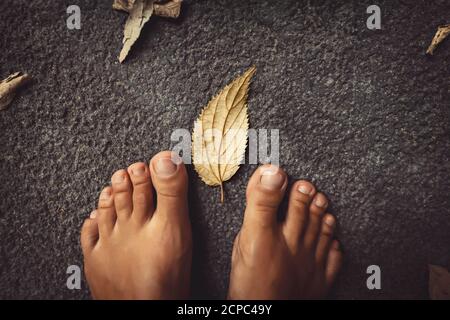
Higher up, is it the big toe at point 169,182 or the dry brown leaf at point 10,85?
the dry brown leaf at point 10,85

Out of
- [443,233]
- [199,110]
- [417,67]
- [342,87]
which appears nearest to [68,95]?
[199,110]

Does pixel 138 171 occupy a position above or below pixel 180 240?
above

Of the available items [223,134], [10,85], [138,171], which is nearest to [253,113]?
[223,134]

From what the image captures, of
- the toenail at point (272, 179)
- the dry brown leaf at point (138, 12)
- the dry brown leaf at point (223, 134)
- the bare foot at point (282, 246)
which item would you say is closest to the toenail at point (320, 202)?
the bare foot at point (282, 246)

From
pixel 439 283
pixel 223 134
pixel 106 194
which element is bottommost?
pixel 439 283

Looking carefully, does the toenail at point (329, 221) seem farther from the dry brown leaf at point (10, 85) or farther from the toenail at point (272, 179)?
the dry brown leaf at point (10, 85)

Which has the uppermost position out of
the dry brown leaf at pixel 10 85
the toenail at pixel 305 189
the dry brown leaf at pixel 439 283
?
the dry brown leaf at pixel 10 85

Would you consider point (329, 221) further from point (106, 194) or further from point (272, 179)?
point (106, 194)
